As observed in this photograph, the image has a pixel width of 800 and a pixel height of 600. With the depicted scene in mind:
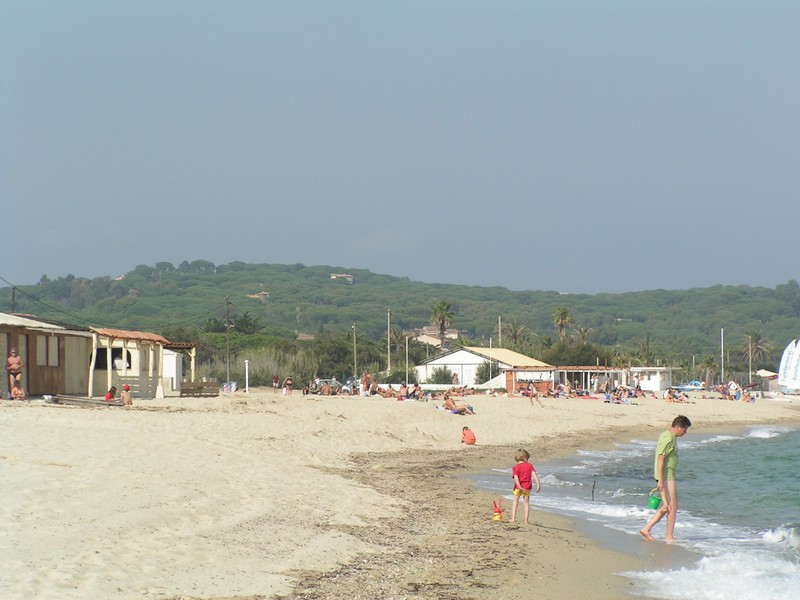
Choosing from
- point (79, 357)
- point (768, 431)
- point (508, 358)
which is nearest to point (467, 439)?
point (79, 357)

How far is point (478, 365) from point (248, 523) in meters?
56.9

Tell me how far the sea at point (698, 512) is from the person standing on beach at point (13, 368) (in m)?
11.4

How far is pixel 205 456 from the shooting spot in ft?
47.4

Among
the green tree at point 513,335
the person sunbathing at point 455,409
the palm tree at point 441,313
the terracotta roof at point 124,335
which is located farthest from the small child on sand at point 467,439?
the green tree at point 513,335

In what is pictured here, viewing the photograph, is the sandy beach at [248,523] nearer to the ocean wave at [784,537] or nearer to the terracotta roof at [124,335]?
the ocean wave at [784,537]

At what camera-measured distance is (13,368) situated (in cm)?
2184

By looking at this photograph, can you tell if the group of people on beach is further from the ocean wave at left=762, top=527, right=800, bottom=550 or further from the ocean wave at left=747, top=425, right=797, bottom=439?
the ocean wave at left=747, top=425, right=797, bottom=439

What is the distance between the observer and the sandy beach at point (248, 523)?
732 cm

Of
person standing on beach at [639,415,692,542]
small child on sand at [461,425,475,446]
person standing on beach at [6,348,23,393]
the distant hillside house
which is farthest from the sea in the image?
the distant hillside house

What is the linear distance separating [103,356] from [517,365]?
39124 mm

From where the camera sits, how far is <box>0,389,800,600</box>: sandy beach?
732cm

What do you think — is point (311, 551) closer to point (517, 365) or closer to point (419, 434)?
point (419, 434)

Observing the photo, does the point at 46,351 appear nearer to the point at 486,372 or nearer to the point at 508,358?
the point at 486,372

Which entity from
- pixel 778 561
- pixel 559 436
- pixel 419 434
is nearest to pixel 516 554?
pixel 778 561
